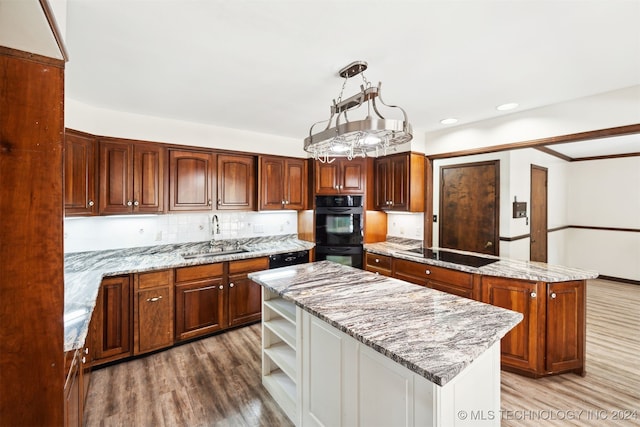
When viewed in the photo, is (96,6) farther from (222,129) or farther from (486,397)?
(486,397)

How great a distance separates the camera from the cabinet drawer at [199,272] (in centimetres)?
290

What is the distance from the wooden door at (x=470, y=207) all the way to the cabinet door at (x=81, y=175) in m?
4.76

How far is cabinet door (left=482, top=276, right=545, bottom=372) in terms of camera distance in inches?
93.2

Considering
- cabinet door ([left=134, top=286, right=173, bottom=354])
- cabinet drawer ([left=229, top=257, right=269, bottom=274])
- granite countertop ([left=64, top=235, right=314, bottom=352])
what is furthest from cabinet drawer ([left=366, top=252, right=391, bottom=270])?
cabinet door ([left=134, top=286, right=173, bottom=354])

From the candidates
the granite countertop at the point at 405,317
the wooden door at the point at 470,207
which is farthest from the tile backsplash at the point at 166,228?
the wooden door at the point at 470,207

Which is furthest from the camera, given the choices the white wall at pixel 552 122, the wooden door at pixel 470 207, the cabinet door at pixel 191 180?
the wooden door at pixel 470 207

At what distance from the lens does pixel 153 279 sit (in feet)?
8.96

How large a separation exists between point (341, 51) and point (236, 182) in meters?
2.29

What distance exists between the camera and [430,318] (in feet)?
4.83

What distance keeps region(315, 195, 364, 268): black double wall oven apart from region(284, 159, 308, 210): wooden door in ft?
0.82

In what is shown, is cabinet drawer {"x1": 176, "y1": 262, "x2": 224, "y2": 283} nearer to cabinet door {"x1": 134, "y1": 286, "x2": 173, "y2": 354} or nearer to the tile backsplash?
cabinet door {"x1": 134, "y1": 286, "x2": 173, "y2": 354}

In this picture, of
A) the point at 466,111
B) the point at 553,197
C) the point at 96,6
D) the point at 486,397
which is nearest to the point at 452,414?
the point at 486,397

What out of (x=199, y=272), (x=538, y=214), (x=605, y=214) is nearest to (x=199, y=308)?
(x=199, y=272)

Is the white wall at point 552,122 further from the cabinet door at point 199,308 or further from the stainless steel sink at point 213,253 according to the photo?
the cabinet door at point 199,308
